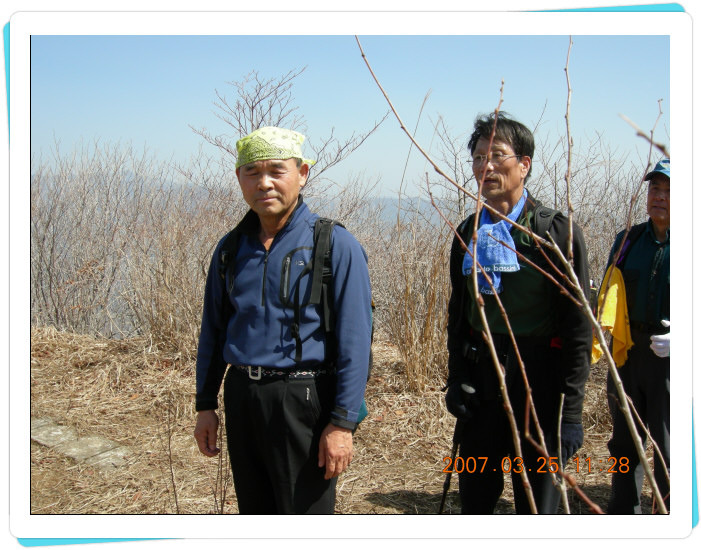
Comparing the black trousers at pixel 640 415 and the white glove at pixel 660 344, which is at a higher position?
the white glove at pixel 660 344

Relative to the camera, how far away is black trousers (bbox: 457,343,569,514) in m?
2.08

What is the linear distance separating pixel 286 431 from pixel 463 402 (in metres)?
0.71

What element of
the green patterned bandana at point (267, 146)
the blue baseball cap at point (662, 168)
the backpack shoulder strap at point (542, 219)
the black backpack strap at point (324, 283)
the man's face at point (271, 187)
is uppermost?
the blue baseball cap at point (662, 168)

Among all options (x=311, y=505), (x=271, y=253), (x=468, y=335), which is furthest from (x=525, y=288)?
(x=311, y=505)

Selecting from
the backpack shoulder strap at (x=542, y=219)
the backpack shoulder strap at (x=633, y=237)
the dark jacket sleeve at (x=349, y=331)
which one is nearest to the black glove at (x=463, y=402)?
the dark jacket sleeve at (x=349, y=331)

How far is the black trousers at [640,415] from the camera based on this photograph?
258 centimetres

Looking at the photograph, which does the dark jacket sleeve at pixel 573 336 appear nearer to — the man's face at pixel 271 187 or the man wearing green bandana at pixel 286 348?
the man wearing green bandana at pixel 286 348

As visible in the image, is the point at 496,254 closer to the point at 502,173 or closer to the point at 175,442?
the point at 502,173

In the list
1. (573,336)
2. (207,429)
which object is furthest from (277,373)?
(573,336)

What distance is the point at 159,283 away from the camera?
571 cm

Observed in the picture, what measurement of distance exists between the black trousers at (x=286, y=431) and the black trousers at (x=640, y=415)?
1456 mm

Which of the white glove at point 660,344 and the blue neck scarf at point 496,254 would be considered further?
the white glove at point 660,344

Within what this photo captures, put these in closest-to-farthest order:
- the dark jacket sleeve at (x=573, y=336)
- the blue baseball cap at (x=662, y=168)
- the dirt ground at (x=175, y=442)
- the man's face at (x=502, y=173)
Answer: the dark jacket sleeve at (x=573, y=336) → the man's face at (x=502, y=173) → the blue baseball cap at (x=662, y=168) → the dirt ground at (x=175, y=442)

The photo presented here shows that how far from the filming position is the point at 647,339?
265cm
